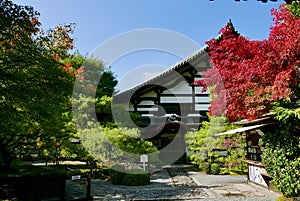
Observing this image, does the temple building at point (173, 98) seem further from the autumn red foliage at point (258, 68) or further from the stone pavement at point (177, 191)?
the autumn red foliage at point (258, 68)

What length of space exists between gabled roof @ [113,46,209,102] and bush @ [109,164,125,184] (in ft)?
15.4

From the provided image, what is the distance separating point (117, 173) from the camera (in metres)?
10.3

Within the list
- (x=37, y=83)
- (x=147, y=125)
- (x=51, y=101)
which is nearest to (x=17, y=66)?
(x=37, y=83)

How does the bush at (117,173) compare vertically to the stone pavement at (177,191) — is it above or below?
above

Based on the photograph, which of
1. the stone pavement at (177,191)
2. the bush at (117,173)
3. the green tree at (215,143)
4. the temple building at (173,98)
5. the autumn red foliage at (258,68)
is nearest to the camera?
the autumn red foliage at (258,68)

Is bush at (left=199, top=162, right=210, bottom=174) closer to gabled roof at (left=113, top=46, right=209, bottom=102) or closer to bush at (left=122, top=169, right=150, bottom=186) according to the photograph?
bush at (left=122, top=169, right=150, bottom=186)

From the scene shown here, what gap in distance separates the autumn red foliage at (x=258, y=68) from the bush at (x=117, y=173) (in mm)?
5188

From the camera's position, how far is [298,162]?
581 centimetres

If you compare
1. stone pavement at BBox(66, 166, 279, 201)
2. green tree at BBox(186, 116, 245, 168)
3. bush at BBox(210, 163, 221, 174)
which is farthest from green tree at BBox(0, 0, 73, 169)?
bush at BBox(210, 163, 221, 174)

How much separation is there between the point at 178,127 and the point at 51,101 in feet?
38.3

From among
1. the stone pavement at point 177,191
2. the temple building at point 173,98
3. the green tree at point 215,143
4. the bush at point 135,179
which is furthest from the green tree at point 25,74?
the temple building at point 173,98

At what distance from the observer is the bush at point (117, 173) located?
1022 cm

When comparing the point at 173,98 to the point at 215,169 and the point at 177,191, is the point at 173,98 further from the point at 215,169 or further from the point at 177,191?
the point at 177,191

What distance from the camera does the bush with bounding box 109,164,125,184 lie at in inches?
402
